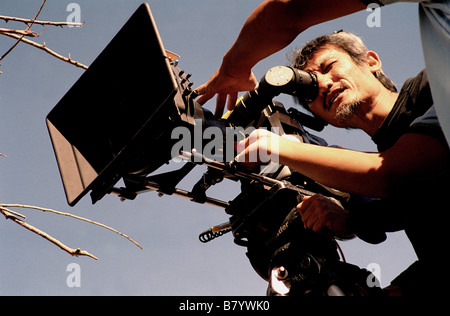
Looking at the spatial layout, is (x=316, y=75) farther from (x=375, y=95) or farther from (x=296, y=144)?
(x=296, y=144)

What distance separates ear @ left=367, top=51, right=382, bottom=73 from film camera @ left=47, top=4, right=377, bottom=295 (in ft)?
1.51

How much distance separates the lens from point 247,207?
160 cm

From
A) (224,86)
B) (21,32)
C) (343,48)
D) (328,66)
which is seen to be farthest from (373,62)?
(21,32)

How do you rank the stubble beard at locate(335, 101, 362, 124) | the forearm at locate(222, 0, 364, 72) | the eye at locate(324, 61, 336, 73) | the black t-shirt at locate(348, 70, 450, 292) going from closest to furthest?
the forearm at locate(222, 0, 364, 72)
the black t-shirt at locate(348, 70, 450, 292)
the stubble beard at locate(335, 101, 362, 124)
the eye at locate(324, 61, 336, 73)

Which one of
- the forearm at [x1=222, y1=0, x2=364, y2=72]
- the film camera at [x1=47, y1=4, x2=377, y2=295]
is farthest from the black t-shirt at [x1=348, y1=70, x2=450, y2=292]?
the forearm at [x1=222, y1=0, x2=364, y2=72]

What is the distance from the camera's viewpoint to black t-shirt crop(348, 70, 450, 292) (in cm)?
117

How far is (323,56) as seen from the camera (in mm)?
1919

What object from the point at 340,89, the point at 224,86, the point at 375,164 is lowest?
the point at 375,164

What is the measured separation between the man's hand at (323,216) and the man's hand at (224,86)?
0.44 meters

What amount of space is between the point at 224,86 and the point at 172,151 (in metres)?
0.28

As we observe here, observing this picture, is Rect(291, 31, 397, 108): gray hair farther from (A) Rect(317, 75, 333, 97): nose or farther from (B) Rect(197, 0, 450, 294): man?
(B) Rect(197, 0, 450, 294): man

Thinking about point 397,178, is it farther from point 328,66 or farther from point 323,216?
point 328,66

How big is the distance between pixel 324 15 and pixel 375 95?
0.91 metres
